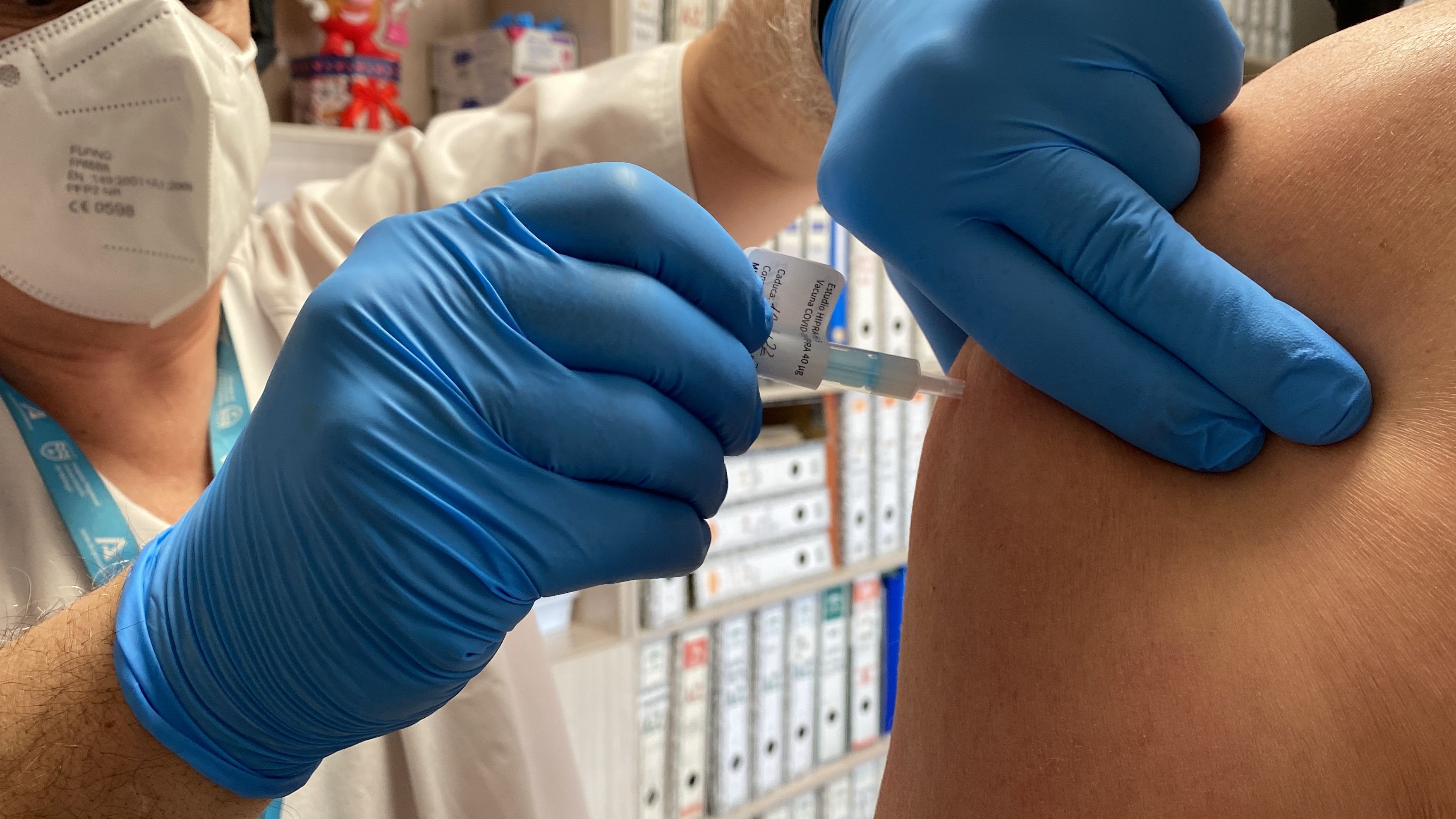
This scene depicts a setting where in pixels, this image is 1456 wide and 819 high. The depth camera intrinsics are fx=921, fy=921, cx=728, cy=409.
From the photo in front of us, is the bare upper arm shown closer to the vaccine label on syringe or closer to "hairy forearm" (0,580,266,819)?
the vaccine label on syringe

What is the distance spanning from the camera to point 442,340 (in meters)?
0.56

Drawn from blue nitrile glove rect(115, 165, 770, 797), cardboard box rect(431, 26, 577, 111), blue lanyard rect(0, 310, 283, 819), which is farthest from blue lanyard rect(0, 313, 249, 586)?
cardboard box rect(431, 26, 577, 111)

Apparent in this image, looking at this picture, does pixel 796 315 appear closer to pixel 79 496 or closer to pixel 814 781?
pixel 79 496

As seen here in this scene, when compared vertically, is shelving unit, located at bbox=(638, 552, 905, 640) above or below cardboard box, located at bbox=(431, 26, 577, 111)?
below

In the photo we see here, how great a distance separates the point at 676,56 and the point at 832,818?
1921mm

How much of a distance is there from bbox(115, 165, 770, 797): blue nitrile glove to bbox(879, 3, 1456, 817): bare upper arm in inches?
7.8

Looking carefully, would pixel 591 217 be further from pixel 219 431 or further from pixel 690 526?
pixel 219 431

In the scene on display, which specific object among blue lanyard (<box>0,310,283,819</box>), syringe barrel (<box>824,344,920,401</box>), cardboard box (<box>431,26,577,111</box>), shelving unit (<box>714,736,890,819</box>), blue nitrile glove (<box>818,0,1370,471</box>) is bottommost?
shelving unit (<box>714,736,890,819</box>)

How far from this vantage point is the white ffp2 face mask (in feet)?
2.48

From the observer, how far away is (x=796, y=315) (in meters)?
0.68

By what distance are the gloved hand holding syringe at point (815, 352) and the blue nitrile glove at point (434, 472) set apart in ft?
0.22

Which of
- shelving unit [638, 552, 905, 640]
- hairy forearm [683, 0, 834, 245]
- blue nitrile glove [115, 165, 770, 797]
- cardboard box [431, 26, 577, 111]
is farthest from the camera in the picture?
shelving unit [638, 552, 905, 640]

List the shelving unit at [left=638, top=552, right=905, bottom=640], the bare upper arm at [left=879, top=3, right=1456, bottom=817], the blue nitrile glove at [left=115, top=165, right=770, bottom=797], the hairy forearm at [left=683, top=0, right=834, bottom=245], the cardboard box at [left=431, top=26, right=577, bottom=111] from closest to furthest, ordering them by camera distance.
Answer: the bare upper arm at [left=879, top=3, right=1456, bottom=817] → the blue nitrile glove at [left=115, top=165, right=770, bottom=797] → the hairy forearm at [left=683, top=0, right=834, bottom=245] → the cardboard box at [left=431, top=26, right=577, bottom=111] → the shelving unit at [left=638, top=552, right=905, bottom=640]

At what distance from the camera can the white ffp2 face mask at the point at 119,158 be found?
2.48ft
